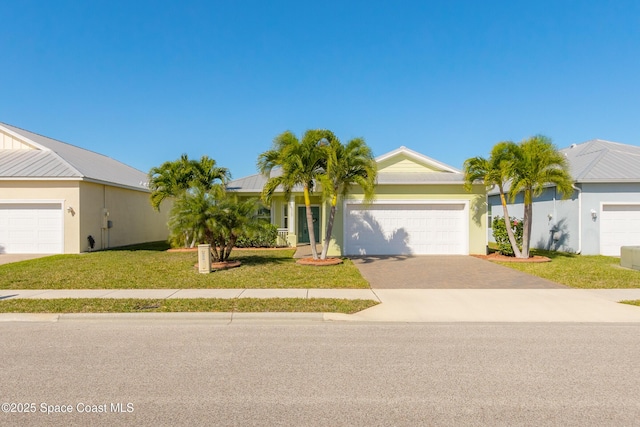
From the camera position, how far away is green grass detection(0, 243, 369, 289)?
10.1 m

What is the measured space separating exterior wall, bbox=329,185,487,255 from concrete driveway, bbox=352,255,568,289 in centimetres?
155

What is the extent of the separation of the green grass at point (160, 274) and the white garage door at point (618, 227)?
11403 millimetres

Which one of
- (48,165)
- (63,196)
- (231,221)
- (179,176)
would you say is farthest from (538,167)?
(48,165)

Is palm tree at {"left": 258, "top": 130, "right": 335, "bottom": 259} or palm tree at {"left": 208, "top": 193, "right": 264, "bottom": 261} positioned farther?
palm tree at {"left": 258, "top": 130, "right": 335, "bottom": 259}

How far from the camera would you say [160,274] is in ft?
38.3

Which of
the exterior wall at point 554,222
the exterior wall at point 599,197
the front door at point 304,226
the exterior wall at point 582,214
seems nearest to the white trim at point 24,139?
the front door at point 304,226

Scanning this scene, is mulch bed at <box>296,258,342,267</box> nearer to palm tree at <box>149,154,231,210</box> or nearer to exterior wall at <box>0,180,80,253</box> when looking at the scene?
palm tree at <box>149,154,231,210</box>

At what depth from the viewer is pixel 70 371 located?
4734mm

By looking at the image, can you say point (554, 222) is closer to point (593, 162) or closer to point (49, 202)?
point (593, 162)

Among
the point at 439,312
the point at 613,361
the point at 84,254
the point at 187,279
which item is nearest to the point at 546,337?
the point at 613,361

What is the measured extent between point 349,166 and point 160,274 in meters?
7.14

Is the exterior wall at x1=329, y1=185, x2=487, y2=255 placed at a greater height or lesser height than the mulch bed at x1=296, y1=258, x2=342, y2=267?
greater

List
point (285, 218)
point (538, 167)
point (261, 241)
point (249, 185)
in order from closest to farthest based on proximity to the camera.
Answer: point (538, 167), point (261, 241), point (249, 185), point (285, 218)

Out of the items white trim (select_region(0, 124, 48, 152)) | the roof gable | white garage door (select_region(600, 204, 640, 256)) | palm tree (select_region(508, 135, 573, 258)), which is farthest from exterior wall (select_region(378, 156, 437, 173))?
white trim (select_region(0, 124, 48, 152))
